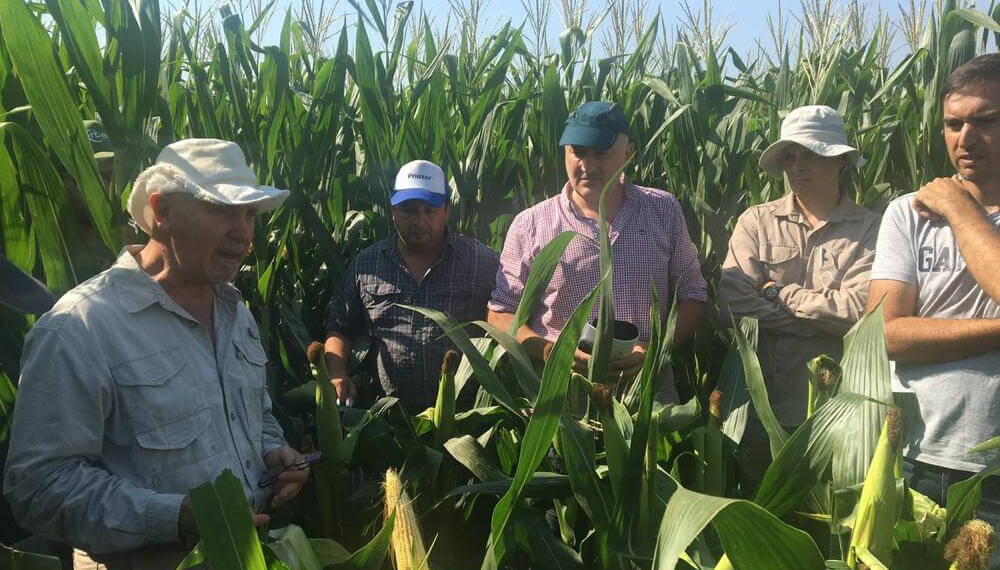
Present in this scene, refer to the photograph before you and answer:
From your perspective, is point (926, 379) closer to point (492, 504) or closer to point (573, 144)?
point (492, 504)

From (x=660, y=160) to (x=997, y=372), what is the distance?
87.0 inches

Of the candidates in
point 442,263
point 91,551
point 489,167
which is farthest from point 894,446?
point 489,167

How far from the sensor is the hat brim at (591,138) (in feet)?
9.30

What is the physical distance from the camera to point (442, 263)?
3053mm

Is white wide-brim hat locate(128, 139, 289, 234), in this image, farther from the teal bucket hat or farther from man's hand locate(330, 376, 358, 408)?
the teal bucket hat

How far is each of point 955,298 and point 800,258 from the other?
0.83 m

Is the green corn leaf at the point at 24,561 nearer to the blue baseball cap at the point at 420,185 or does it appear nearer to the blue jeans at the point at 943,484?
the blue jeans at the point at 943,484

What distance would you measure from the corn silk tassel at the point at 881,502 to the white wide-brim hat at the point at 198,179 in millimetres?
1234

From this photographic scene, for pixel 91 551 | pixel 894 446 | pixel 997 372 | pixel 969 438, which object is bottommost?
pixel 91 551

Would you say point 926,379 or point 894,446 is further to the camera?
point 926,379

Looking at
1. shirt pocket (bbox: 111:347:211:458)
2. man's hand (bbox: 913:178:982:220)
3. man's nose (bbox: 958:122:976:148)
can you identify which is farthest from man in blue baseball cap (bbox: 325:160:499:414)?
man's nose (bbox: 958:122:976:148)

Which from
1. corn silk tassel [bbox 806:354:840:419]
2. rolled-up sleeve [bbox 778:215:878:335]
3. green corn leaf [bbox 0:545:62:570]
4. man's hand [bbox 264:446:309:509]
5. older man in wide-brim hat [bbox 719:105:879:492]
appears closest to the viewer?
green corn leaf [bbox 0:545:62:570]

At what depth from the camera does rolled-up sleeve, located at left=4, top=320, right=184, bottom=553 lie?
154cm

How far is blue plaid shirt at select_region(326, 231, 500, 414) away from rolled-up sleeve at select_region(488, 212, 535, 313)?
15 centimetres
